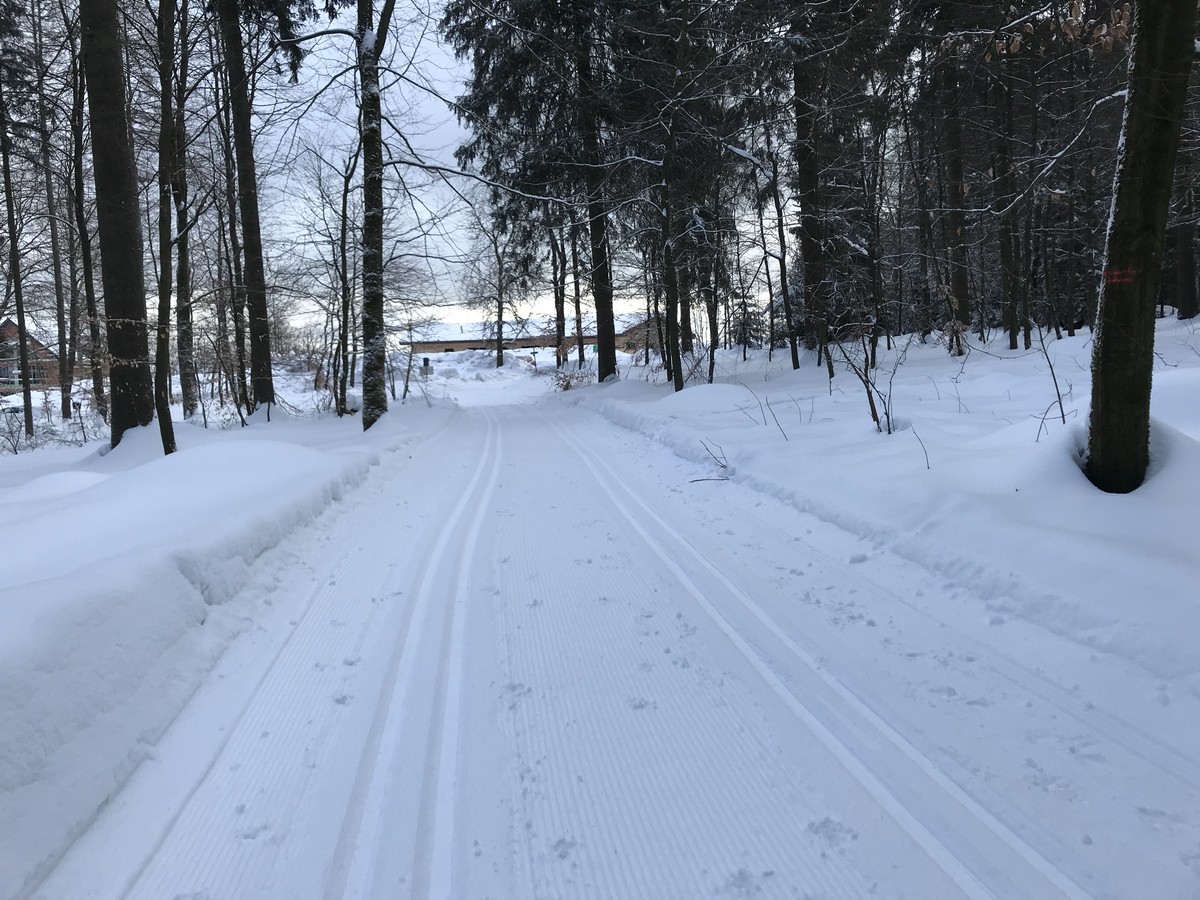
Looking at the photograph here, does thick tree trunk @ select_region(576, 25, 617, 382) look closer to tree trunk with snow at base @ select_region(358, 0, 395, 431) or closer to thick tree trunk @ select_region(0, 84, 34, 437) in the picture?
tree trunk with snow at base @ select_region(358, 0, 395, 431)

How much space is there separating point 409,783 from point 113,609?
1830mm

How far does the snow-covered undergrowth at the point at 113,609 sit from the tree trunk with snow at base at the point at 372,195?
18.5 feet

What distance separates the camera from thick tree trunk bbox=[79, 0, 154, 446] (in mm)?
10383

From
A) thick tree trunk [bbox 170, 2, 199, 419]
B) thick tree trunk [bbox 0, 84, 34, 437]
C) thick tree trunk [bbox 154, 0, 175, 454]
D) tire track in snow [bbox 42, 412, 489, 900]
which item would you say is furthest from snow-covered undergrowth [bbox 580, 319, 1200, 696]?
thick tree trunk [bbox 0, 84, 34, 437]

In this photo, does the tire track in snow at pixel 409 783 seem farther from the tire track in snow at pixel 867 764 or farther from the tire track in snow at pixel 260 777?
the tire track in snow at pixel 867 764

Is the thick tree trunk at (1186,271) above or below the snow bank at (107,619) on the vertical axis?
above

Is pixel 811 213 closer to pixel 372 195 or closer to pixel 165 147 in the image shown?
pixel 372 195

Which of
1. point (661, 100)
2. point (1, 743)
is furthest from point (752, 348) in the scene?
point (1, 743)

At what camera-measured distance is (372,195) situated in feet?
38.9

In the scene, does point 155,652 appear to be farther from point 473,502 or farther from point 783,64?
point 783,64

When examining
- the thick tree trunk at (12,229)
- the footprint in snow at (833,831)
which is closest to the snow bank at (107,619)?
the footprint in snow at (833,831)

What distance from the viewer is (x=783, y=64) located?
12922 mm

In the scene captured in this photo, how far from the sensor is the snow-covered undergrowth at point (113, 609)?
2.28m

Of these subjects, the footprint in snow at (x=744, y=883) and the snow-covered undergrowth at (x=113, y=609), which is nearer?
the footprint in snow at (x=744, y=883)
